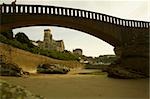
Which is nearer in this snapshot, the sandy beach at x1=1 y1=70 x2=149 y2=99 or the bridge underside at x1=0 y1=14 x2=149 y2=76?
the sandy beach at x1=1 y1=70 x2=149 y2=99

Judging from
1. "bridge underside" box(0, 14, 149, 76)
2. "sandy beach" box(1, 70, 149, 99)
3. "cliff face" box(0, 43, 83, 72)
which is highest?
"bridge underside" box(0, 14, 149, 76)

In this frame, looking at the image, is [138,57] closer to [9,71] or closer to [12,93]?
[9,71]

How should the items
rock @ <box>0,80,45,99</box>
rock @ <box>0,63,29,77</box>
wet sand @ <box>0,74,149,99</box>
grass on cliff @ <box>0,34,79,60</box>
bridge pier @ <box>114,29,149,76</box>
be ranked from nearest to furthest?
rock @ <box>0,80,45,99</box>, wet sand @ <box>0,74,149,99</box>, rock @ <box>0,63,29,77</box>, bridge pier @ <box>114,29,149,76</box>, grass on cliff @ <box>0,34,79,60</box>

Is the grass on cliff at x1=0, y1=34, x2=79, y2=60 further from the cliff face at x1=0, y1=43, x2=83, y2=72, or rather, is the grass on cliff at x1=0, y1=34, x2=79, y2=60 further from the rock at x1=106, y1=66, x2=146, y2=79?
the rock at x1=106, y1=66, x2=146, y2=79

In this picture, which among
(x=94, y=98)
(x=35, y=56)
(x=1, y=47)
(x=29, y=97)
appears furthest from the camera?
(x=35, y=56)

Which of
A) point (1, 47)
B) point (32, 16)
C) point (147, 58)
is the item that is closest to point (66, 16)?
point (32, 16)

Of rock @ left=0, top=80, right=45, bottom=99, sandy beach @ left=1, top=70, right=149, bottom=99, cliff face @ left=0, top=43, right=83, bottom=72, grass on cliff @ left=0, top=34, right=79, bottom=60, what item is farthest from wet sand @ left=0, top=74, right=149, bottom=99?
grass on cliff @ left=0, top=34, right=79, bottom=60

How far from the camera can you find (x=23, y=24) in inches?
1282

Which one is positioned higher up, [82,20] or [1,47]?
[82,20]

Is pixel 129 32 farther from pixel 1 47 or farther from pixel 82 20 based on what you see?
pixel 1 47

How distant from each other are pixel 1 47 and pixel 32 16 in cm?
503

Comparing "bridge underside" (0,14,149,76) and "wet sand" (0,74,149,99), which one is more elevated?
"bridge underside" (0,14,149,76)

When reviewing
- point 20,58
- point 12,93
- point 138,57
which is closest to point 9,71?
point 138,57

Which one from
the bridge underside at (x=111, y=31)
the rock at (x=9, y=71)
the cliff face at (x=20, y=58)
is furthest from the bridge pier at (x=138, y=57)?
the cliff face at (x=20, y=58)
